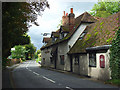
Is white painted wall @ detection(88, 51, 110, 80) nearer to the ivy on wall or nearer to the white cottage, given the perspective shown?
the ivy on wall

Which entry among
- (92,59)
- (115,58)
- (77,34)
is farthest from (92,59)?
(77,34)

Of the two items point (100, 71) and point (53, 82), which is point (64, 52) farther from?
point (53, 82)

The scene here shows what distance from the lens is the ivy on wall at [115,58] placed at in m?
13.5

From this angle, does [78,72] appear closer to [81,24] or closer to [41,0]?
[81,24]

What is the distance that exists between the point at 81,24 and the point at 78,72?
7665 mm

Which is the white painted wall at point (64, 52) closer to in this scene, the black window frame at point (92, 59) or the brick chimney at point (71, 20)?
the brick chimney at point (71, 20)

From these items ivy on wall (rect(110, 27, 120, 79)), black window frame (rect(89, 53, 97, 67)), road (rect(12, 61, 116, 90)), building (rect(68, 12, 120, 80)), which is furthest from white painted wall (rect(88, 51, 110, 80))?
road (rect(12, 61, 116, 90))

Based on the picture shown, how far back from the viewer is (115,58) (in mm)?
13766

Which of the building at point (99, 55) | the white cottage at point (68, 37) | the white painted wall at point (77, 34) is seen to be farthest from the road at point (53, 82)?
the white painted wall at point (77, 34)

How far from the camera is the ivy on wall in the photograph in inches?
531

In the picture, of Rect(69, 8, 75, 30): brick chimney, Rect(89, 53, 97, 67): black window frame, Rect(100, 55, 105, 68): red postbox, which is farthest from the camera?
Rect(69, 8, 75, 30): brick chimney

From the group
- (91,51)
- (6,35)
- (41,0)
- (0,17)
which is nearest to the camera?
(0,17)

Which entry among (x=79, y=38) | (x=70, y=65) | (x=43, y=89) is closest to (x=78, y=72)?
(x=70, y=65)

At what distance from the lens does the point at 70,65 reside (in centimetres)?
2469
